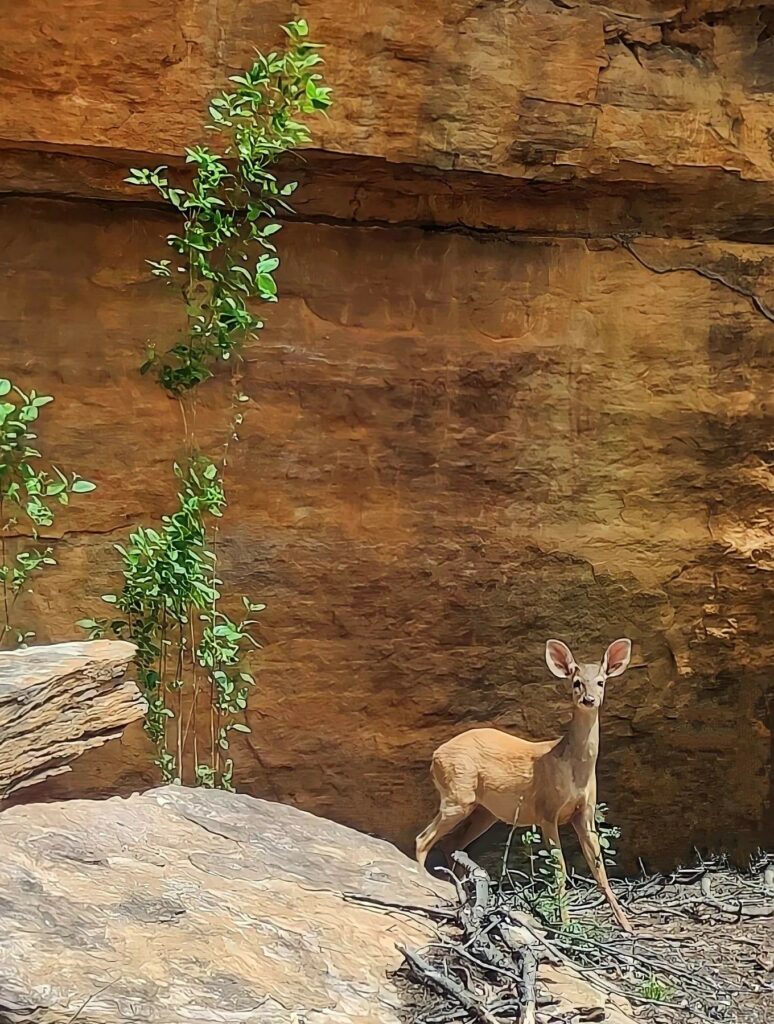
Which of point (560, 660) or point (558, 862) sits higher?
point (560, 660)

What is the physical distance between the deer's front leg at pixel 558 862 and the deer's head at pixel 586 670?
1.20 feet

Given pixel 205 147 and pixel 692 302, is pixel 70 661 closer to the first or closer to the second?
pixel 205 147

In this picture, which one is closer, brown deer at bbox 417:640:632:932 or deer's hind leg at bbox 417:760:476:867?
brown deer at bbox 417:640:632:932

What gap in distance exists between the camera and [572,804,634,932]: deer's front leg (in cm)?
302

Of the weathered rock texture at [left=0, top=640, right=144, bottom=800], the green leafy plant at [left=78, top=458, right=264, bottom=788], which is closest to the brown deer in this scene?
the green leafy plant at [left=78, top=458, right=264, bottom=788]

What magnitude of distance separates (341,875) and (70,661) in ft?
2.68

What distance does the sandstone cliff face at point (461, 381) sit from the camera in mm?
3584

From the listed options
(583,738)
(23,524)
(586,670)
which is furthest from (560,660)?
(23,524)

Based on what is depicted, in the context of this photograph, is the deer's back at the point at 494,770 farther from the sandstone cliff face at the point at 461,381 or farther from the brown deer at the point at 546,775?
the sandstone cliff face at the point at 461,381

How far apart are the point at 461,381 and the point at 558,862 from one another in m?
1.73

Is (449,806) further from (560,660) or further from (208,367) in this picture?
(208,367)

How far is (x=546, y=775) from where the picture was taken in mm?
3070

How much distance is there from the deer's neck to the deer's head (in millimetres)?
35

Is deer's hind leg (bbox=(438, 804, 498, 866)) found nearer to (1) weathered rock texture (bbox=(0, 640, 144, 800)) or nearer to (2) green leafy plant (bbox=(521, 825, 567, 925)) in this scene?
(2) green leafy plant (bbox=(521, 825, 567, 925))
